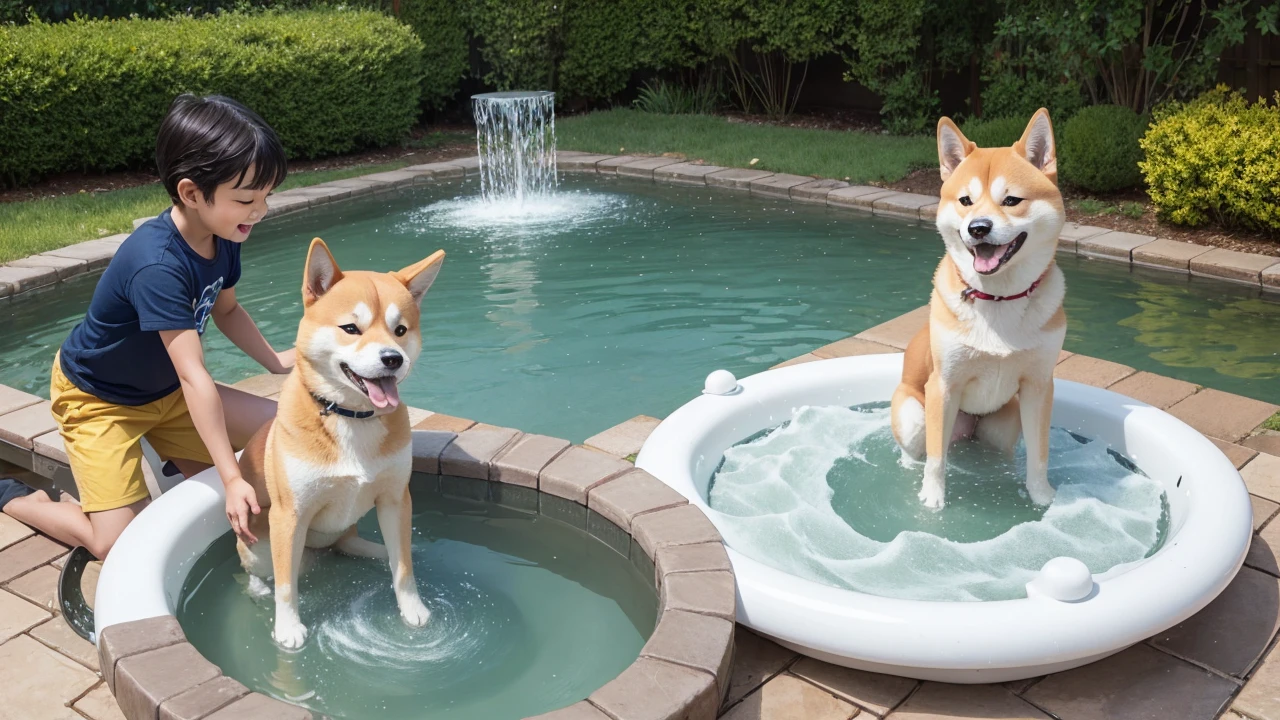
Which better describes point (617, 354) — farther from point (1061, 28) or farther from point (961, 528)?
point (1061, 28)

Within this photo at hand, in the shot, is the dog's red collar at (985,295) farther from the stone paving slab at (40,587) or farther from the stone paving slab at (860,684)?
the stone paving slab at (40,587)

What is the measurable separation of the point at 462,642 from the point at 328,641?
1.28 feet

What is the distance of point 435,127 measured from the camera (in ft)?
46.0

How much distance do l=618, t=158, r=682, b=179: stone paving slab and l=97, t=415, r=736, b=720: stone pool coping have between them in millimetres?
6731

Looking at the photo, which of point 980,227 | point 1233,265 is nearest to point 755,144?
point 1233,265

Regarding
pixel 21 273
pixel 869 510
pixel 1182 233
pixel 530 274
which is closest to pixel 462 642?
pixel 869 510

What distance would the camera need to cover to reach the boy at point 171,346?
318 centimetres

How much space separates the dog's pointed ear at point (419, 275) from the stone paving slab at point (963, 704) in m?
1.73

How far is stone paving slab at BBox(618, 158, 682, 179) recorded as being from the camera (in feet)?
34.5

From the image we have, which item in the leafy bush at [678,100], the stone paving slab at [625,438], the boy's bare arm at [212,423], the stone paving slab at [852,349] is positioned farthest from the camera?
the leafy bush at [678,100]

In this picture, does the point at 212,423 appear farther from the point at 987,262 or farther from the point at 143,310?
the point at 987,262

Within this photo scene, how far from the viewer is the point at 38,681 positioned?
3027mm

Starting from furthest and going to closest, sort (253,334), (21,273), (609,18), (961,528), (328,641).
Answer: (609,18), (21,273), (253,334), (961,528), (328,641)

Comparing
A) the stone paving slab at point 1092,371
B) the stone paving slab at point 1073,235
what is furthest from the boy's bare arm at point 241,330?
the stone paving slab at point 1073,235
